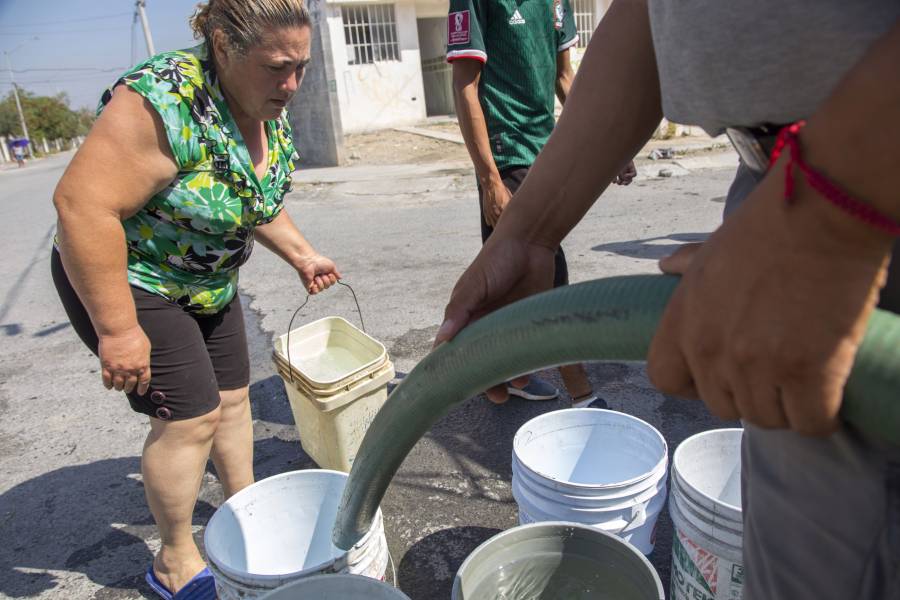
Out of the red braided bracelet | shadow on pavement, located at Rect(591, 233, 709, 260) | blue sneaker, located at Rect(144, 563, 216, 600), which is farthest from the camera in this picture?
shadow on pavement, located at Rect(591, 233, 709, 260)

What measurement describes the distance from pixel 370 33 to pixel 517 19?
A: 1648 centimetres

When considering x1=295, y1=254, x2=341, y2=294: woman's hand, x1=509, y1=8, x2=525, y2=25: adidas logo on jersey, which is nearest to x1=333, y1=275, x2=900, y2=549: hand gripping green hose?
x1=295, y1=254, x2=341, y2=294: woman's hand

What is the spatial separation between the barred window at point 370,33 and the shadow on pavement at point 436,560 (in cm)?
1694

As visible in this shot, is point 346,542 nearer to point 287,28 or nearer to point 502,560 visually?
point 502,560

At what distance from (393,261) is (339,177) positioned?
234 inches

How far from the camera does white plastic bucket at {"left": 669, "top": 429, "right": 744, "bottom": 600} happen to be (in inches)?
65.1

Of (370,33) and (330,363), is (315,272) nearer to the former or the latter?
(330,363)

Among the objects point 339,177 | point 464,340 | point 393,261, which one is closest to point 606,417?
point 464,340

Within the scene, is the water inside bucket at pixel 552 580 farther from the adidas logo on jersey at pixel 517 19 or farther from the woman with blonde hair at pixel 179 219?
the adidas logo on jersey at pixel 517 19

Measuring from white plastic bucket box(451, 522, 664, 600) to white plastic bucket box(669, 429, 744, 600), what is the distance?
218 millimetres

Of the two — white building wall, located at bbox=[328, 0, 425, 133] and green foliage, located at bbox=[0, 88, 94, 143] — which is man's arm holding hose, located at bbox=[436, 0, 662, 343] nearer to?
white building wall, located at bbox=[328, 0, 425, 133]

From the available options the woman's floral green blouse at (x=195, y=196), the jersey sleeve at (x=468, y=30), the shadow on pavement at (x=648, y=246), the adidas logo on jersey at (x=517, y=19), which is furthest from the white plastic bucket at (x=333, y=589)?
the shadow on pavement at (x=648, y=246)

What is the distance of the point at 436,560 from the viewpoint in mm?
2381

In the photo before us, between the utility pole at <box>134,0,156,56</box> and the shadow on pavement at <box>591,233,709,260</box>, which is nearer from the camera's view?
the shadow on pavement at <box>591,233,709,260</box>
